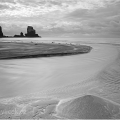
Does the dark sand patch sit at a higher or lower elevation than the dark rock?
higher

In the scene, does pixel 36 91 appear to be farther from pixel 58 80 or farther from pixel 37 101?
pixel 58 80

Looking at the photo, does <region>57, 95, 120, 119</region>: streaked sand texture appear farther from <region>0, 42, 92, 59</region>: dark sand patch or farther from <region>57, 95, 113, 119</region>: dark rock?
<region>0, 42, 92, 59</region>: dark sand patch

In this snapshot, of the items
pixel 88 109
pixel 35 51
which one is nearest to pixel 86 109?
pixel 88 109

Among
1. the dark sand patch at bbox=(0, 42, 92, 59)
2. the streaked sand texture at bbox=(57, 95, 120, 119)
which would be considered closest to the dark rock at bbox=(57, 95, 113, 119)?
the streaked sand texture at bbox=(57, 95, 120, 119)

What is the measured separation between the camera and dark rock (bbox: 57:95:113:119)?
3666mm

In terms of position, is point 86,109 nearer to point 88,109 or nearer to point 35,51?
point 88,109

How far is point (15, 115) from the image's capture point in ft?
12.5

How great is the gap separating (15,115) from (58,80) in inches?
151

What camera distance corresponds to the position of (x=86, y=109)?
3.78 m

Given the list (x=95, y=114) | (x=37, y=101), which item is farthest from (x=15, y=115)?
(x=95, y=114)

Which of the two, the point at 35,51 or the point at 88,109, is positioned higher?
the point at 35,51

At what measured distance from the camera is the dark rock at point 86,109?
367 centimetres

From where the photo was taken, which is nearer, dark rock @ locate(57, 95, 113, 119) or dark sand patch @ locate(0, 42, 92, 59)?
dark rock @ locate(57, 95, 113, 119)

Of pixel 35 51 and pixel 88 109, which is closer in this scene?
pixel 88 109
